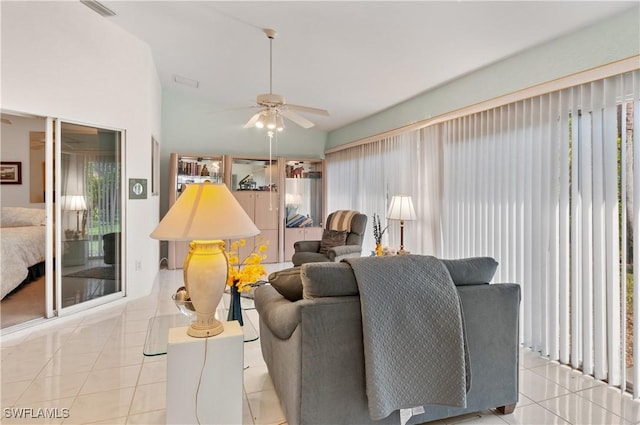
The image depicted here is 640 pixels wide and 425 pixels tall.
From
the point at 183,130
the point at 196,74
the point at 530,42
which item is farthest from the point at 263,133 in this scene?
the point at 530,42

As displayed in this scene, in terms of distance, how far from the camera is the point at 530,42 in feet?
9.34

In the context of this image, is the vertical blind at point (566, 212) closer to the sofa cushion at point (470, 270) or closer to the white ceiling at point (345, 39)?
the white ceiling at point (345, 39)

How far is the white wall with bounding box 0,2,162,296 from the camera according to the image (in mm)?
3076

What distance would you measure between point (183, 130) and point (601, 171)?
6091 mm

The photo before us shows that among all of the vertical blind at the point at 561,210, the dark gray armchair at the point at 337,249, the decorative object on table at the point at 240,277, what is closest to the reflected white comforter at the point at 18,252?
the decorative object on table at the point at 240,277

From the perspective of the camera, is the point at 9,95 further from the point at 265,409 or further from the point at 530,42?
the point at 530,42

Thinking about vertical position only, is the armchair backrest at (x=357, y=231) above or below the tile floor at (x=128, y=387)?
above

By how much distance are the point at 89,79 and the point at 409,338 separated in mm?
4053

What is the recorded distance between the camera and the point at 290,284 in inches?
78.0

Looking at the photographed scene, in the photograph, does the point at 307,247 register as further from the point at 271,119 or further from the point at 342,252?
the point at 271,119

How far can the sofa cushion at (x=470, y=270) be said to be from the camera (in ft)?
6.41

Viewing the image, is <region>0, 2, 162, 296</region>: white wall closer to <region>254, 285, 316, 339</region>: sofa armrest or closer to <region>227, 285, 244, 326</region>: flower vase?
<region>227, 285, 244, 326</region>: flower vase

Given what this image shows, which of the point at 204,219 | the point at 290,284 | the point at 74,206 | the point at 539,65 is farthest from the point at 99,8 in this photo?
the point at 539,65

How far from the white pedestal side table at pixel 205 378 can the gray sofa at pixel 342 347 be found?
0.26 metres
